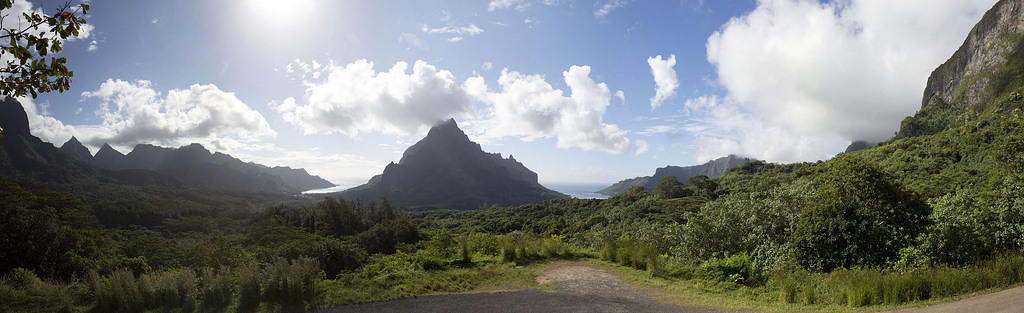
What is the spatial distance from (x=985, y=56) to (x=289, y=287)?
195 m

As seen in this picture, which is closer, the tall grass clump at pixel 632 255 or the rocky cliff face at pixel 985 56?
the tall grass clump at pixel 632 255

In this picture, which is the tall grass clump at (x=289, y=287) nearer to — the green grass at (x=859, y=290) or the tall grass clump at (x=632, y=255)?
the green grass at (x=859, y=290)

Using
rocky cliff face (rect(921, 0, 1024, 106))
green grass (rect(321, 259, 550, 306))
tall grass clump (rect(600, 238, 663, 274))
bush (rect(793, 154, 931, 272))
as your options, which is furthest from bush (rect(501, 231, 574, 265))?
rocky cliff face (rect(921, 0, 1024, 106))

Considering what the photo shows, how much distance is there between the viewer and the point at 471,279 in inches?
409

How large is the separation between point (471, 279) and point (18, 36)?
29.6 feet

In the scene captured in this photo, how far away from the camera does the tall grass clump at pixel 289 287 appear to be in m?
7.27

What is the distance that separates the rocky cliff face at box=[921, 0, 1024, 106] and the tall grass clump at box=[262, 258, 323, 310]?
555ft

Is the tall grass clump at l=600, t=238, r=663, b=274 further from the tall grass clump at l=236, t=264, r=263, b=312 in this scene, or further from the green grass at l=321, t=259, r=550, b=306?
the tall grass clump at l=236, t=264, r=263, b=312

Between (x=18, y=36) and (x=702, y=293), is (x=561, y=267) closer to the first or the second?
(x=702, y=293)

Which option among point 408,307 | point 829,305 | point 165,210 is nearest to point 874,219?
point 829,305

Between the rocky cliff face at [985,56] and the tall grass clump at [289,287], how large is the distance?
169m

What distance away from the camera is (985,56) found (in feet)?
391

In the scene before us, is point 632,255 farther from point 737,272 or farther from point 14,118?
point 14,118

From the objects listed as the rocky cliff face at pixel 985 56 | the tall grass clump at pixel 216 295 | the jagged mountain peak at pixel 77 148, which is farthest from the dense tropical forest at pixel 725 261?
the jagged mountain peak at pixel 77 148
